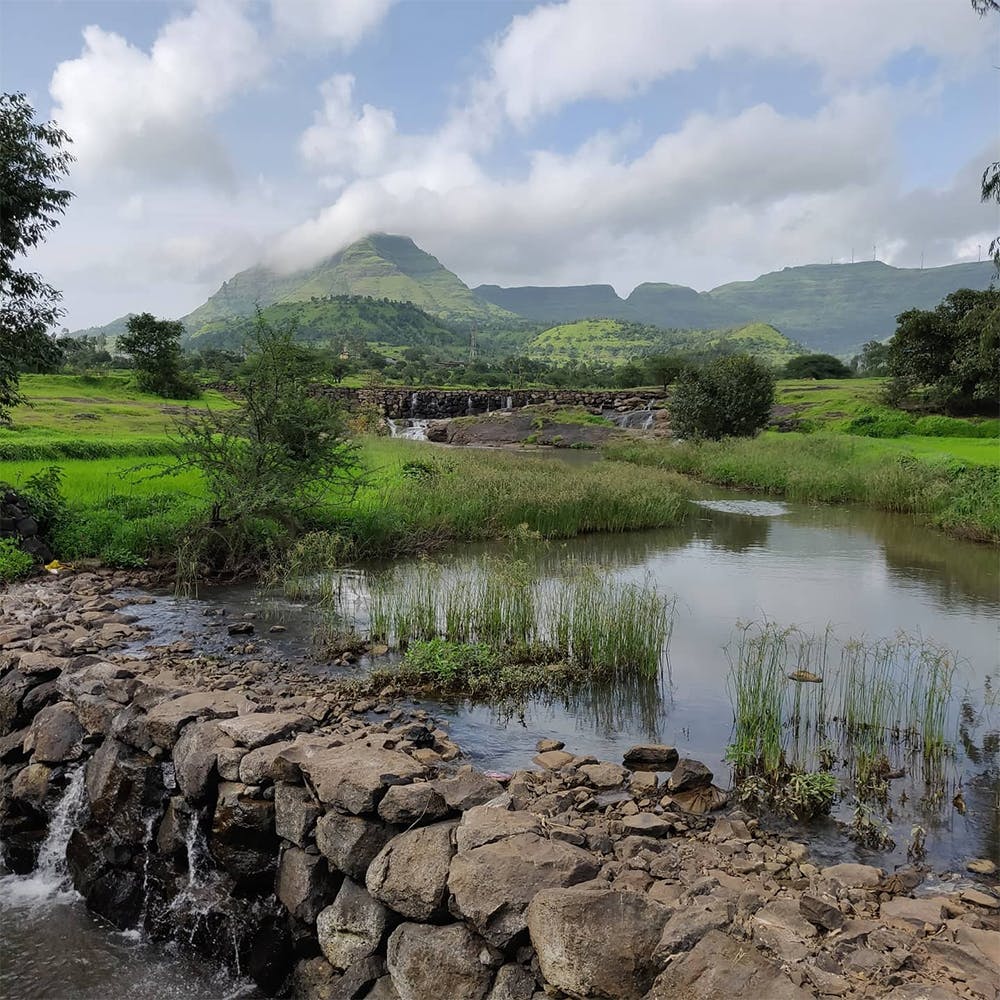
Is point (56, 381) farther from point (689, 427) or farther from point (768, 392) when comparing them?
point (768, 392)

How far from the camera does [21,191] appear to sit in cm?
1475

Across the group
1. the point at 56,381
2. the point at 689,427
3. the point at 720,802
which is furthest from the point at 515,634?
the point at 56,381

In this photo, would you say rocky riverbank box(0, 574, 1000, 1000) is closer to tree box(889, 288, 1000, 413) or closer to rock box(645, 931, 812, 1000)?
rock box(645, 931, 812, 1000)

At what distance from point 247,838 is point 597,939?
3114 mm

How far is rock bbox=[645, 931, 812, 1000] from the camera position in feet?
11.7

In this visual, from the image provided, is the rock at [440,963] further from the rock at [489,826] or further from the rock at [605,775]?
the rock at [605,775]

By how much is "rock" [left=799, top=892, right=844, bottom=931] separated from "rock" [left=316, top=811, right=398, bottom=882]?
249 cm

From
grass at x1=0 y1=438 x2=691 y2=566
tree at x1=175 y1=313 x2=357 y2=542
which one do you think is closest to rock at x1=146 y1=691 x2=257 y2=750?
tree at x1=175 y1=313 x2=357 y2=542

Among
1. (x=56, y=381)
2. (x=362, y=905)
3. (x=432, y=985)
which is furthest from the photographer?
(x=56, y=381)

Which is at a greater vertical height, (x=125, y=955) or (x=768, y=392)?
(x=768, y=392)

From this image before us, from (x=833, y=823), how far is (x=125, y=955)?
542cm

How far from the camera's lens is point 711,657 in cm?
1103

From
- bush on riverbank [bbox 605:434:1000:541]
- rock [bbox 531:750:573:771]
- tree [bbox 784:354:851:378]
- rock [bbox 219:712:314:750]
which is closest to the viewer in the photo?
rock [bbox 219:712:314:750]

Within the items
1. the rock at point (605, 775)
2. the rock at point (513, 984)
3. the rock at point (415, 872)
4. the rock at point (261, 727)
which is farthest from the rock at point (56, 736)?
the rock at point (513, 984)
